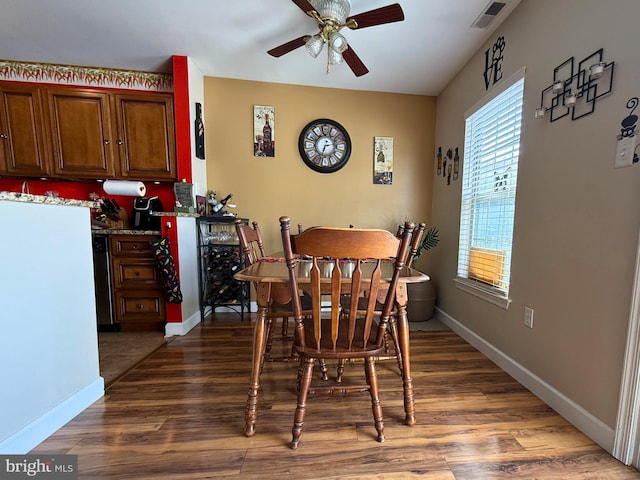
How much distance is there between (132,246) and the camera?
239 cm

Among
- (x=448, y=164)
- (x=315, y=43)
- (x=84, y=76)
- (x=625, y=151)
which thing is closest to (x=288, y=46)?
(x=315, y=43)

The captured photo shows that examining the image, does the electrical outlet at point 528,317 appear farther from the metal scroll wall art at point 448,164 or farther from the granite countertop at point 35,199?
the granite countertop at point 35,199

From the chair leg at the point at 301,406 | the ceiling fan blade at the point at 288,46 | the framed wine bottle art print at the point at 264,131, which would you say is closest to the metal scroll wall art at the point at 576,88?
the ceiling fan blade at the point at 288,46

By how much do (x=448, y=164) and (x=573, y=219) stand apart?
153cm

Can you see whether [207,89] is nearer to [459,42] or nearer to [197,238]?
[197,238]

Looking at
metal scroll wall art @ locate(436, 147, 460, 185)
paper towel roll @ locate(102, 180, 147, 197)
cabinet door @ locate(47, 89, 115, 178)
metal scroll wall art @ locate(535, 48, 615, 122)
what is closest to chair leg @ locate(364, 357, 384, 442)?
metal scroll wall art @ locate(535, 48, 615, 122)

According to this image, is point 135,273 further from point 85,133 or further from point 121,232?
point 85,133

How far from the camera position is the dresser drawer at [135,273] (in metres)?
2.39

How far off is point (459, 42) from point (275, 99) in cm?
183

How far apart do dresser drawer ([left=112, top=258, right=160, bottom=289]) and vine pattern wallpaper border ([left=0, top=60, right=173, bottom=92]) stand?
1858mm

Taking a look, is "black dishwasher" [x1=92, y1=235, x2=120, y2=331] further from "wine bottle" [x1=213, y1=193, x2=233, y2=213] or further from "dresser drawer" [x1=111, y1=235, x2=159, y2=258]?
"wine bottle" [x1=213, y1=193, x2=233, y2=213]

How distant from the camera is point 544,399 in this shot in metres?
1.47

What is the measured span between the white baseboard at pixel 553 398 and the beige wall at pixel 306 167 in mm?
1601

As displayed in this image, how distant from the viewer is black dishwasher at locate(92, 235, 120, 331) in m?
2.33
